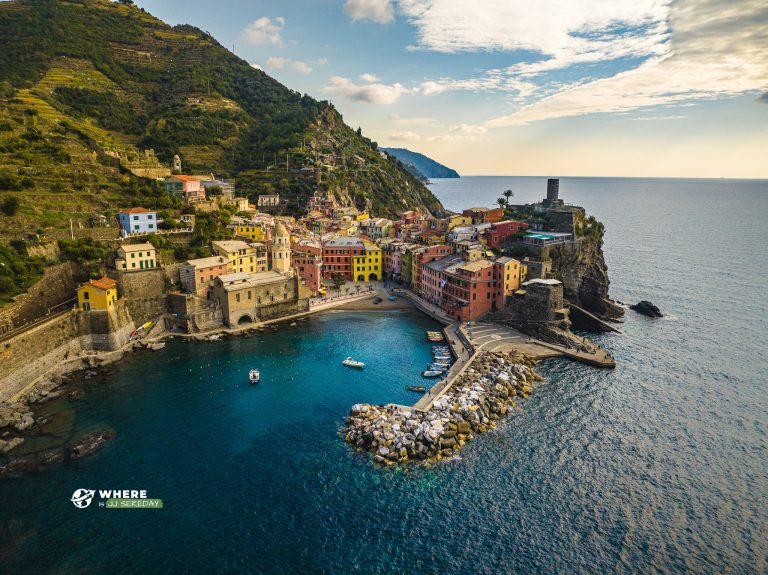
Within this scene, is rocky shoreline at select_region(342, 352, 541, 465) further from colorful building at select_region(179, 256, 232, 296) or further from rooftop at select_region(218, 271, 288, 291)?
A: colorful building at select_region(179, 256, 232, 296)

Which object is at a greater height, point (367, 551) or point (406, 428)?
point (406, 428)

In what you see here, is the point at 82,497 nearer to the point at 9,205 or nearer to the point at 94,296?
the point at 94,296

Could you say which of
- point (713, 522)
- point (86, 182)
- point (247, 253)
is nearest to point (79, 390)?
point (247, 253)

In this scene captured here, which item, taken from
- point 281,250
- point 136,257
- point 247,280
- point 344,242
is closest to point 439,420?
point 247,280

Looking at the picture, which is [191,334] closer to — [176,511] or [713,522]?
[176,511]

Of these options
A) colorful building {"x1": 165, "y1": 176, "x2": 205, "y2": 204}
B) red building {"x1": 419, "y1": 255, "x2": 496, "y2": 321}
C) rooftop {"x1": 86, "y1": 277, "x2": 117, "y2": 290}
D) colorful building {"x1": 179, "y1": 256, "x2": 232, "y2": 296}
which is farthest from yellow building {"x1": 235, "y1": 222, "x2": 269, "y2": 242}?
red building {"x1": 419, "y1": 255, "x2": 496, "y2": 321}
